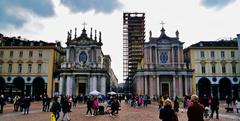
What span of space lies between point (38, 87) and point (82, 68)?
1123 centimetres

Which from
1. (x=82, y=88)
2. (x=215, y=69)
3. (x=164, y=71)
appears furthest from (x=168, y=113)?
(x=215, y=69)

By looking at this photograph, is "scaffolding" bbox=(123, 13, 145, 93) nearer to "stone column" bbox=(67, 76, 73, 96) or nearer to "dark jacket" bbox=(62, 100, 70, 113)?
"stone column" bbox=(67, 76, 73, 96)

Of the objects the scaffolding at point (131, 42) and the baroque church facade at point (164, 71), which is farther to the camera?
the scaffolding at point (131, 42)

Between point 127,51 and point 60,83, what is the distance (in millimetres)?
50788

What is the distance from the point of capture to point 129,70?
10581 centimetres

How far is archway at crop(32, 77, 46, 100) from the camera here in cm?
6127

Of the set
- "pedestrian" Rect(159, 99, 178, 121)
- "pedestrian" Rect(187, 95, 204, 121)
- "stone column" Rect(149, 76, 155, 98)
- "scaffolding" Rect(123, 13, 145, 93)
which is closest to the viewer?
"pedestrian" Rect(159, 99, 178, 121)

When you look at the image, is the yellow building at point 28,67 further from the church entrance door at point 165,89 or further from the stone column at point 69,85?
the church entrance door at point 165,89

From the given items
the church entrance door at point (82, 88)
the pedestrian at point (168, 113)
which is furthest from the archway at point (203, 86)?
the pedestrian at point (168, 113)

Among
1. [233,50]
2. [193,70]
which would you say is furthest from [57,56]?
[233,50]

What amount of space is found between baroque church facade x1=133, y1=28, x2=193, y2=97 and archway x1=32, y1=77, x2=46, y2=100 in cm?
2271

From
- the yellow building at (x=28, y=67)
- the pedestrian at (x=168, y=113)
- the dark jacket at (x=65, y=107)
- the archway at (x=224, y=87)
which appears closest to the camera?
the pedestrian at (x=168, y=113)

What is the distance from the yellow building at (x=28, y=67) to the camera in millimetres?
60781

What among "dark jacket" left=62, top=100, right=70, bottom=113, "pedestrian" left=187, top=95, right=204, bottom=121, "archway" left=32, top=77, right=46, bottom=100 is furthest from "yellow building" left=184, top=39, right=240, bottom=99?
"pedestrian" left=187, top=95, right=204, bottom=121
